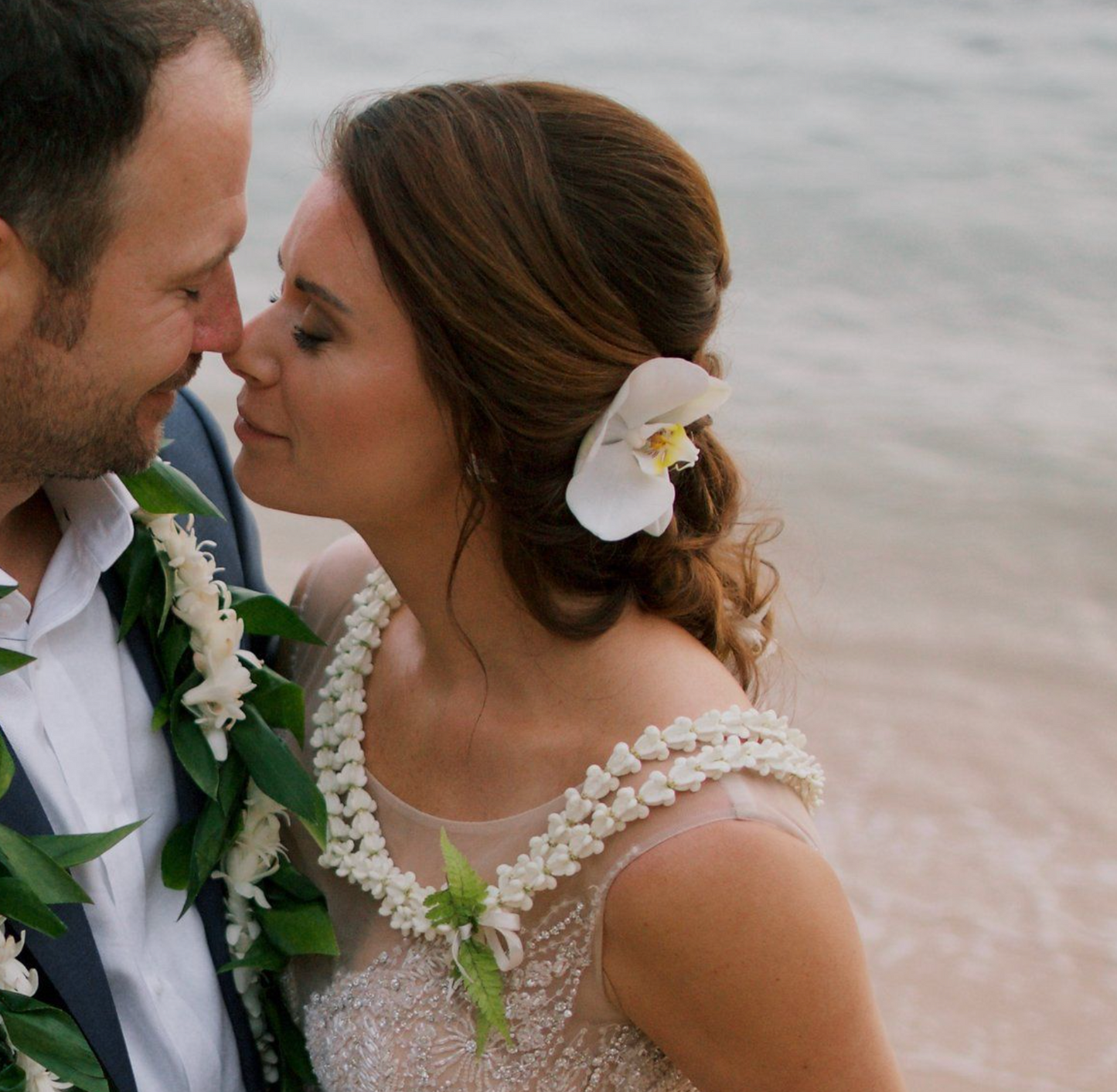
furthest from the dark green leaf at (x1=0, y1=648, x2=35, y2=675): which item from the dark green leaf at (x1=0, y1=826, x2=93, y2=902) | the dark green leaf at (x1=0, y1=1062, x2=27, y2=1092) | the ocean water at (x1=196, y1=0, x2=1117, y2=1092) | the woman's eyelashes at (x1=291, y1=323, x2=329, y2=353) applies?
the ocean water at (x1=196, y1=0, x2=1117, y2=1092)

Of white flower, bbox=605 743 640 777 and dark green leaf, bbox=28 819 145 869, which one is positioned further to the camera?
white flower, bbox=605 743 640 777

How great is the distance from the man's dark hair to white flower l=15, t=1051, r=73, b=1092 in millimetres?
781

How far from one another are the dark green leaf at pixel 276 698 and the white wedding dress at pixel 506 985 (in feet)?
0.54

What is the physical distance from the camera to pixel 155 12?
162 cm

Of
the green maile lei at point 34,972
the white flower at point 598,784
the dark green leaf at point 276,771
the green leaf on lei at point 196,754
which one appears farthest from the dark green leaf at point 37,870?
the white flower at point 598,784

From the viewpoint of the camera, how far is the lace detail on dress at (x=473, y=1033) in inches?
71.6

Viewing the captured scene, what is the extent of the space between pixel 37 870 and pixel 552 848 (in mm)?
567

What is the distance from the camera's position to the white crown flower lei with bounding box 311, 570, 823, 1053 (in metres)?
1.76

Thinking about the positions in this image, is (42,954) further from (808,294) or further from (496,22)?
(496,22)

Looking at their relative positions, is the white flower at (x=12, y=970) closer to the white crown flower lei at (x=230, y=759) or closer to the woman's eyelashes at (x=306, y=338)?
the white crown flower lei at (x=230, y=759)

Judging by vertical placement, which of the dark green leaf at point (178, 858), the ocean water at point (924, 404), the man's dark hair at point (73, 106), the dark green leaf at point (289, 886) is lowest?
the ocean water at point (924, 404)

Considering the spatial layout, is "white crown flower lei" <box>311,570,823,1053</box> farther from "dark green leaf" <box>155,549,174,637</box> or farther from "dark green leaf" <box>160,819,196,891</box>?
"dark green leaf" <box>155,549,174,637</box>

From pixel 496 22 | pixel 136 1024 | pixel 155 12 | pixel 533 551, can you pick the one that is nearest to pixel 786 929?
pixel 533 551

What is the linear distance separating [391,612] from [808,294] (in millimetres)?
4834
